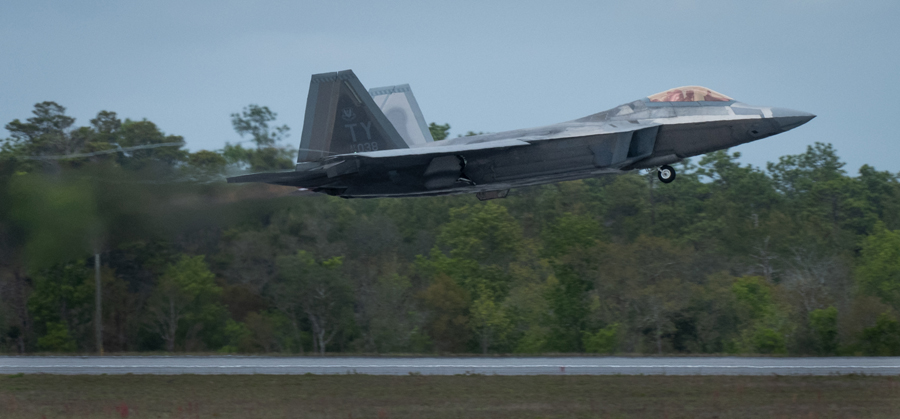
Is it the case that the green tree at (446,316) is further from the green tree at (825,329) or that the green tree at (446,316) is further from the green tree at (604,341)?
the green tree at (825,329)

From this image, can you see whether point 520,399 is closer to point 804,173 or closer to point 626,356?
point 626,356

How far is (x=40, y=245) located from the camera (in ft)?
82.1

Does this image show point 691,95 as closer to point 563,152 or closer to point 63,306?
point 563,152

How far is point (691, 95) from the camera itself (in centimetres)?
1886

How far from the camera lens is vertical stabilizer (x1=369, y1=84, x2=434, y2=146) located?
75.2 feet

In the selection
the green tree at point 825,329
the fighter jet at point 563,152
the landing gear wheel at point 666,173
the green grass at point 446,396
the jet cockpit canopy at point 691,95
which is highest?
the jet cockpit canopy at point 691,95

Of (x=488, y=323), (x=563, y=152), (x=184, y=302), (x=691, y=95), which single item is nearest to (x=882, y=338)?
Answer: (x=488, y=323)

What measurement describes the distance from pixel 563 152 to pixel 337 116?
21.1 ft

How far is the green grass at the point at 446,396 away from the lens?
2016 centimetres

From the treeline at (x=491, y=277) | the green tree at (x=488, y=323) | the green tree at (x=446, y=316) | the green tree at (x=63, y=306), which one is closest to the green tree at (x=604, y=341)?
the treeline at (x=491, y=277)

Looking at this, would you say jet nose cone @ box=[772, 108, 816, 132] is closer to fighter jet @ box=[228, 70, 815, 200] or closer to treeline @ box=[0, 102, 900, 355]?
fighter jet @ box=[228, 70, 815, 200]

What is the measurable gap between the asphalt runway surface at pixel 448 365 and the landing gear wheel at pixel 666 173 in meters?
11.4

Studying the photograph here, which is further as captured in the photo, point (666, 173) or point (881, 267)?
point (881, 267)

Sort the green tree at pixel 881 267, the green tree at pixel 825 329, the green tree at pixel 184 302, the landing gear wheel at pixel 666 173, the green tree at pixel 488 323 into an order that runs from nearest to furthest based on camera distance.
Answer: the landing gear wheel at pixel 666 173, the green tree at pixel 825 329, the green tree at pixel 881 267, the green tree at pixel 184 302, the green tree at pixel 488 323
